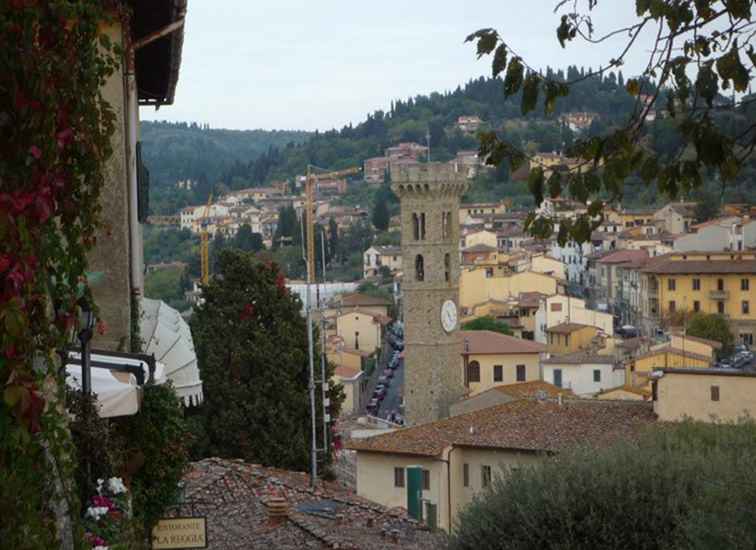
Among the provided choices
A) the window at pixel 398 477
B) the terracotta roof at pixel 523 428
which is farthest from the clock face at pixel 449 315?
the window at pixel 398 477

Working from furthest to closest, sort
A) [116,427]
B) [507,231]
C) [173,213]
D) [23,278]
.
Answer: [173,213], [507,231], [116,427], [23,278]

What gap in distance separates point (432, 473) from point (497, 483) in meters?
14.8

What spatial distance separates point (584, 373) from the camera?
190 feet

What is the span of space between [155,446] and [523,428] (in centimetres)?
2156

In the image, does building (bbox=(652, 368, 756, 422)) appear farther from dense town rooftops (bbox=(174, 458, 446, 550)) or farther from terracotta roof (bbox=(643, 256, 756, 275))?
terracotta roof (bbox=(643, 256, 756, 275))

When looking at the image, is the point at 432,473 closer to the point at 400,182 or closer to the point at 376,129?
the point at 400,182

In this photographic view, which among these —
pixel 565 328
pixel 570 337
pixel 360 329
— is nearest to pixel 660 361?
pixel 570 337

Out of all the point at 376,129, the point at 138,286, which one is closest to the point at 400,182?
the point at 138,286

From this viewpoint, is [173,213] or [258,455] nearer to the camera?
[258,455]

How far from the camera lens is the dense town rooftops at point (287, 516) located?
43.8 ft

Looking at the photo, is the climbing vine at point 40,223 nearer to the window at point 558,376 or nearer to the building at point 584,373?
the building at point 584,373

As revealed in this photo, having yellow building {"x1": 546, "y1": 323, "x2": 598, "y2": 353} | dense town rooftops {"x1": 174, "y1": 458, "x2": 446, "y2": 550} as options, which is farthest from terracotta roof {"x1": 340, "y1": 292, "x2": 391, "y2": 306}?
dense town rooftops {"x1": 174, "y1": 458, "x2": 446, "y2": 550}

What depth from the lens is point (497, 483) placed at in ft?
50.3

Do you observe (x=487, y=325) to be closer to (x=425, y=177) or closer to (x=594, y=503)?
(x=425, y=177)
